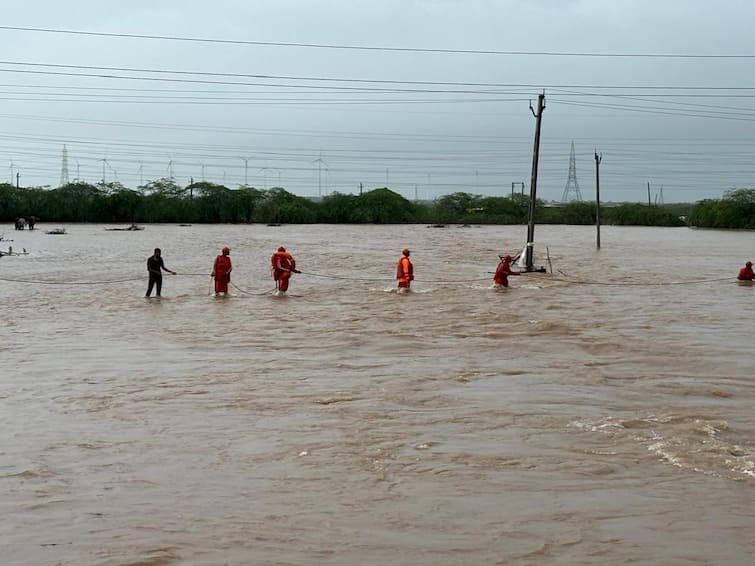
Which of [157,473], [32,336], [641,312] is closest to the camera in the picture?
[157,473]

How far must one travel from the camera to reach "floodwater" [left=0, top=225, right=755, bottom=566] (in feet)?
23.0

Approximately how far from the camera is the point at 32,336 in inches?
734

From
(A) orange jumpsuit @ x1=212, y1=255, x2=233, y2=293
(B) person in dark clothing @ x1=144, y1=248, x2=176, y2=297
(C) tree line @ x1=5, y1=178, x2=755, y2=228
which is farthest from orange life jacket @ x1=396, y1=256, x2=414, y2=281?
(C) tree line @ x1=5, y1=178, x2=755, y2=228

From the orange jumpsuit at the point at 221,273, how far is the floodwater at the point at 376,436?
263cm

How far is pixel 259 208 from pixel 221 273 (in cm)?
8425

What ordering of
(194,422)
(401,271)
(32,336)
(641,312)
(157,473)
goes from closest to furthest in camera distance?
(157,473) → (194,422) → (32,336) → (641,312) → (401,271)

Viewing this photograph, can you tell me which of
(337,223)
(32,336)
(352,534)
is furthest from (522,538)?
(337,223)

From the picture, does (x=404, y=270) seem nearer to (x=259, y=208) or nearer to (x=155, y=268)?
(x=155, y=268)

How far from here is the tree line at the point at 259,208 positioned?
342ft

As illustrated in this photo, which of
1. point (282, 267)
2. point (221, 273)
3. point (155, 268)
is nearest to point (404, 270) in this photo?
point (282, 267)

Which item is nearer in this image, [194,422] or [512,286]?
[194,422]

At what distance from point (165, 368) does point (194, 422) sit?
391 centimetres

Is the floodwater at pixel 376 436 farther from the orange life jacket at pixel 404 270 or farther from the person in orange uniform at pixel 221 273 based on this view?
the orange life jacket at pixel 404 270

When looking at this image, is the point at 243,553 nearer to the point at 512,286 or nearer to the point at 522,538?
the point at 522,538
